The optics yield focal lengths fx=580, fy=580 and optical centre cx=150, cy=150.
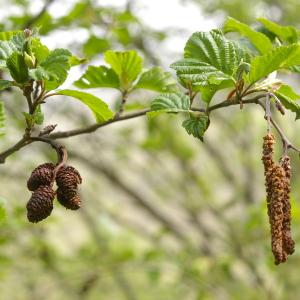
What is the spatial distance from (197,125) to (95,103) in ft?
0.78

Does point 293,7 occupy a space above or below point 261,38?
above

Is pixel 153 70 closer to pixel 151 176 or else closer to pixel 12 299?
pixel 151 176

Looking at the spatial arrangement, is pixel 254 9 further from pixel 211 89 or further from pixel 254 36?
pixel 211 89

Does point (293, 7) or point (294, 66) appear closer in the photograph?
point (294, 66)

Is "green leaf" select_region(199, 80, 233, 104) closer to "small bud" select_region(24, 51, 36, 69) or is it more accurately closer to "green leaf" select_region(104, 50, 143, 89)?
"green leaf" select_region(104, 50, 143, 89)

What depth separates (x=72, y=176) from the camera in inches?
41.7

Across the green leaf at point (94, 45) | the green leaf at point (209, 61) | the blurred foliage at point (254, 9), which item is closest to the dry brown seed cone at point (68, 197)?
the green leaf at point (209, 61)

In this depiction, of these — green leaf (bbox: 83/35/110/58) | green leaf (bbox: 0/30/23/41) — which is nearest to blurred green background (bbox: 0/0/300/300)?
green leaf (bbox: 83/35/110/58)

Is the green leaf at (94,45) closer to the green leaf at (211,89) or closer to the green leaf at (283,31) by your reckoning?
the green leaf at (283,31)

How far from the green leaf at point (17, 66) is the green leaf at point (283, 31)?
1.98 ft

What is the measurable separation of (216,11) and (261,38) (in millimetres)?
3634

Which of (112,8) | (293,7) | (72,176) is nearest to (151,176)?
(293,7)

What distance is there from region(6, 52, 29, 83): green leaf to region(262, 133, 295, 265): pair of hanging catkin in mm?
466

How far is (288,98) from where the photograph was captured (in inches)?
44.3
